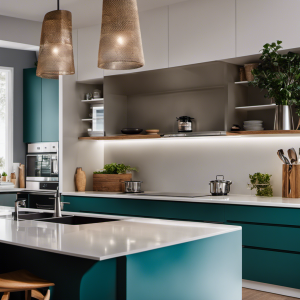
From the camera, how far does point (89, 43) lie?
5.82 meters

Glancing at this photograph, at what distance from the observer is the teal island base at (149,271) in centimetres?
188

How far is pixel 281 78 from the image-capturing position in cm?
424

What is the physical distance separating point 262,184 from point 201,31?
5.71ft

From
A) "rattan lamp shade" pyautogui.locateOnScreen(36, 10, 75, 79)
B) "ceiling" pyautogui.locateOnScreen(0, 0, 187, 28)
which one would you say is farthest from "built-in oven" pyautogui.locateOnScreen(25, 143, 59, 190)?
"rattan lamp shade" pyautogui.locateOnScreen(36, 10, 75, 79)

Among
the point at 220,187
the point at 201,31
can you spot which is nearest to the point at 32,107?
the point at 201,31

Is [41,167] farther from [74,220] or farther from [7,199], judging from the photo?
[74,220]

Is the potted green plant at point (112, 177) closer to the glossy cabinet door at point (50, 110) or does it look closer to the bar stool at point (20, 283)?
the glossy cabinet door at point (50, 110)

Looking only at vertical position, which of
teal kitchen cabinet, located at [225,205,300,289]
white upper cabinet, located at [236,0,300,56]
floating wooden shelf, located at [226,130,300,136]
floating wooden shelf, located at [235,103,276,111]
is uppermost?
white upper cabinet, located at [236,0,300,56]

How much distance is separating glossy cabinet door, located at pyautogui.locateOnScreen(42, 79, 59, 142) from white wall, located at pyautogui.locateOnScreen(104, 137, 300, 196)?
2.61ft

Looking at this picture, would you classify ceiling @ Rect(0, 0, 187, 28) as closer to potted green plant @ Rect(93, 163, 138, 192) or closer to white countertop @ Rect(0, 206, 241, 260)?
potted green plant @ Rect(93, 163, 138, 192)

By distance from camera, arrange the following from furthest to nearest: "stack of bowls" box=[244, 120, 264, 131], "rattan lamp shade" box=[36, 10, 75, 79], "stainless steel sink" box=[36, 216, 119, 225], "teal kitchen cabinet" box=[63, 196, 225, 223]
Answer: "stack of bowls" box=[244, 120, 264, 131] < "teal kitchen cabinet" box=[63, 196, 225, 223] < "stainless steel sink" box=[36, 216, 119, 225] < "rattan lamp shade" box=[36, 10, 75, 79]

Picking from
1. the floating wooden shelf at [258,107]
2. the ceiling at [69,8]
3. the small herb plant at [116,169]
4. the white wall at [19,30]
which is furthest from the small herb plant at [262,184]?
the white wall at [19,30]

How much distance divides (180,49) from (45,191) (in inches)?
110

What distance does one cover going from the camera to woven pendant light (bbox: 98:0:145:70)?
2471mm
